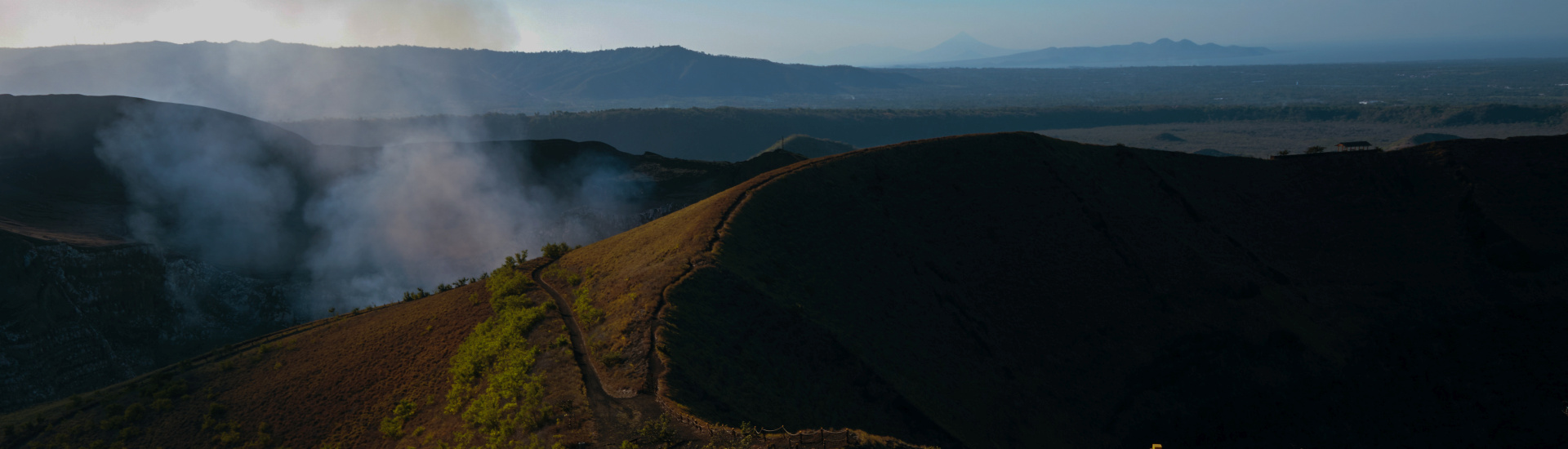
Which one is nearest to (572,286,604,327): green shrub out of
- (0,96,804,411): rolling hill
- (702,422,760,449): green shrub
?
(702,422,760,449): green shrub

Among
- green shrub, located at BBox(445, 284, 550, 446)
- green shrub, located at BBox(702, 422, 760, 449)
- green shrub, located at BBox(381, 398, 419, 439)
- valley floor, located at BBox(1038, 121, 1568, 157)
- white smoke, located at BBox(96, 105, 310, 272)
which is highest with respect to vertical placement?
white smoke, located at BBox(96, 105, 310, 272)

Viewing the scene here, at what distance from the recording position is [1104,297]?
3356 cm

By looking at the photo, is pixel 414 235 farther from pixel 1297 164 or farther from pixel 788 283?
pixel 1297 164

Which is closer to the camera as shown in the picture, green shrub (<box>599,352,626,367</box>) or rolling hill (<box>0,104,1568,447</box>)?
green shrub (<box>599,352,626,367</box>)

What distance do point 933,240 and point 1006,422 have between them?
434 inches

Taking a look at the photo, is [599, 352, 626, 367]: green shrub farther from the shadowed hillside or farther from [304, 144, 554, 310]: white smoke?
[304, 144, 554, 310]: white smoke

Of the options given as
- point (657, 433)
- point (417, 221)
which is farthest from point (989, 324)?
point (417, 221)

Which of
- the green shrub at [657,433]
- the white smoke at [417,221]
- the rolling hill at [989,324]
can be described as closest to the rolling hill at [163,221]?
the white smoke at [417,221]

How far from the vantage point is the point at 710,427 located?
18.8 meters

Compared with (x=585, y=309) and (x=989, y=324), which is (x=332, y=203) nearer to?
(x=585, y=309)

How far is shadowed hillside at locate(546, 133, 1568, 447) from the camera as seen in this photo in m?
25.0

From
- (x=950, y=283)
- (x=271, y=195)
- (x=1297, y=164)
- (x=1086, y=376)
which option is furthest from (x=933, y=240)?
(x=271, y=195)

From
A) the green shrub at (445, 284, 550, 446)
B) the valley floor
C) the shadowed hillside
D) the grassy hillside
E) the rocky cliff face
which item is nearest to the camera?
the green shrub at (445, 284, 550, 446)

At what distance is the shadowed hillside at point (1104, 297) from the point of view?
24953 mm
